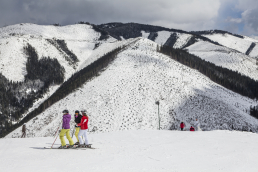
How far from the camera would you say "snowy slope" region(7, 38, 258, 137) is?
40500 mm

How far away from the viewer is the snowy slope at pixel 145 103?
1594 inches

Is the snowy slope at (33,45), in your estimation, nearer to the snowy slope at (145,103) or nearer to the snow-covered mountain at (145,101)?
the snow-covered mountain at (145,101)

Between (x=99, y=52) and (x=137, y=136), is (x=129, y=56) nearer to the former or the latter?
(x=137, y=136)

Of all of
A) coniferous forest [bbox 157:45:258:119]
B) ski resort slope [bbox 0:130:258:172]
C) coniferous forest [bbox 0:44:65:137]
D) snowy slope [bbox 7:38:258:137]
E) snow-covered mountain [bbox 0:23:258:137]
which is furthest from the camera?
coniferous forest [bbox 157:45:258:119]

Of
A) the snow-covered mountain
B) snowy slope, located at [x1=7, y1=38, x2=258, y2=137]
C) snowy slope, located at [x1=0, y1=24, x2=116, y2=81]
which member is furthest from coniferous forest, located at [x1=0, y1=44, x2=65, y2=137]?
snowy slope, located at [x1=7, y1=38, x2=258, y2=137]

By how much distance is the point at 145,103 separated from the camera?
45000 millimetres

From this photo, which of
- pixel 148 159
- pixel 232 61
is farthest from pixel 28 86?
pixel 232 61

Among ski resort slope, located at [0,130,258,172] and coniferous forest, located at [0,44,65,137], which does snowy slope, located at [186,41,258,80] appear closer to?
coniferous forest, located at [0,44,65,137]

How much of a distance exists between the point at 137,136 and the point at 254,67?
14539 centimetres

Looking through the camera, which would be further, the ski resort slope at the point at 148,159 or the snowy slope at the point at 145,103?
the snowy slope at the point at 145,103

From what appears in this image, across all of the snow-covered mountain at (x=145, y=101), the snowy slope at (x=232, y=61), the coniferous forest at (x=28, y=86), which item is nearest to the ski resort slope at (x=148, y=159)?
the snow-covered mountain at (x=145, y=101)

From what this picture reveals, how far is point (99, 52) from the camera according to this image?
128750 mm

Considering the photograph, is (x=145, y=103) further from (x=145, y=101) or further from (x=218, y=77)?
(x=218, y=77)

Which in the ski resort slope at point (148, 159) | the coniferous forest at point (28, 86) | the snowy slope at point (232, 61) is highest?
the snowy slope at point (232, 61)
